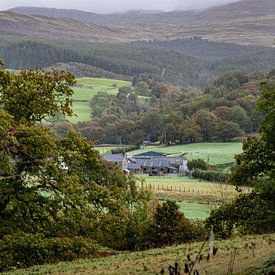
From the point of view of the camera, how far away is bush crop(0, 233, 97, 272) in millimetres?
21266

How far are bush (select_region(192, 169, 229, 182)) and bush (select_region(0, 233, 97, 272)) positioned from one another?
62.3 meters

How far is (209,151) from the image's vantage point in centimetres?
11131

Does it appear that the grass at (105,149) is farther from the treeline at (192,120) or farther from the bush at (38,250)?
the bush at (38,250)

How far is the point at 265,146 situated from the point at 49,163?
35.5ft

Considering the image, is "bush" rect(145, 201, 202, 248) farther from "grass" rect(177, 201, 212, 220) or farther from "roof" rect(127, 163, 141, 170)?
"roof" rect(127, 163, 141, 170)

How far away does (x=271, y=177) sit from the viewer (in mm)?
26391

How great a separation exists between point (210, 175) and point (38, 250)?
71185mm

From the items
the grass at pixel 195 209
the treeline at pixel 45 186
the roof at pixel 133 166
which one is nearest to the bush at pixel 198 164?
the roof at pixel 133 166

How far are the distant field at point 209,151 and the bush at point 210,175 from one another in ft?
21.5

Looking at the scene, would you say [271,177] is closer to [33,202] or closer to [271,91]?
[271,91]

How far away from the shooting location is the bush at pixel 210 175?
85.5m

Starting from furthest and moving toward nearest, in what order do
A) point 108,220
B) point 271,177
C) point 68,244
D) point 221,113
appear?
point 221,113
point 271,177
point 108,220
point 68,244

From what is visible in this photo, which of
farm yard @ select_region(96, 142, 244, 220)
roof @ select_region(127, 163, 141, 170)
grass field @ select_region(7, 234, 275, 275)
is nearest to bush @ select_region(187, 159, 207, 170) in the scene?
farm yard @ select_region(96, 142, 244, 220)

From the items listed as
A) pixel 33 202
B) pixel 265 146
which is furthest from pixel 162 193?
pixel 33 202
